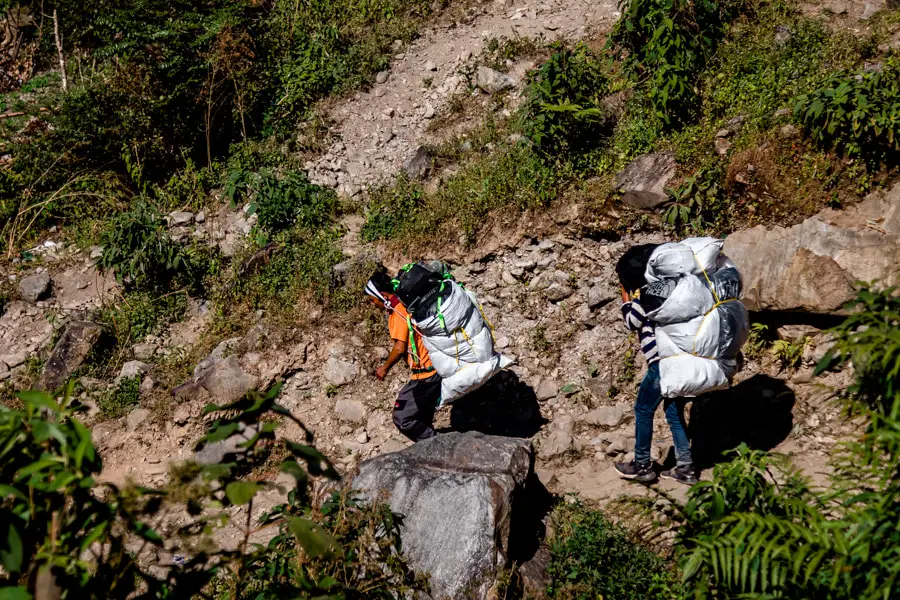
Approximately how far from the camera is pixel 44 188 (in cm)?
928

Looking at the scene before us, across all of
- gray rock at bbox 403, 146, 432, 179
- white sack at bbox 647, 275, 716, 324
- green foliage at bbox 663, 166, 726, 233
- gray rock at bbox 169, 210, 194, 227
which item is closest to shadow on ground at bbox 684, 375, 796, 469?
white sack at bbox 647, 275, 716, 324

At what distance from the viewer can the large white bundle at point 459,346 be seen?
5258 mm

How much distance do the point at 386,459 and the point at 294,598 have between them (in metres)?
2.72

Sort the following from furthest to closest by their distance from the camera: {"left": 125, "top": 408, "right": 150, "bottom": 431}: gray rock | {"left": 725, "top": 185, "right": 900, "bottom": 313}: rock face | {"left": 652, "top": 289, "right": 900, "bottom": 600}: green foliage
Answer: {"left": 125, "top": 408, "right": 150, "bottom": 431}: gray rock → {"left": 725, "top": 185, "right": 900, "bottom": 313}: rock face → {"left": 652, "top": 289, "right": 900, "bottom": 600}: green foliage

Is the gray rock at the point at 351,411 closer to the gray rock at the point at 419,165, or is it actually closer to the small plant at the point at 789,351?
the gray rock at the point at 419,165

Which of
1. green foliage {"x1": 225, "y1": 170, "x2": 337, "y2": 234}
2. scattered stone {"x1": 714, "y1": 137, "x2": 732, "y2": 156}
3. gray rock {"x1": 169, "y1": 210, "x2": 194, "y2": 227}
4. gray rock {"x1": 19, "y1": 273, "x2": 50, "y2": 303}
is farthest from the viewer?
gray rock {"x1": 169, "y1": 210, "x2": 194, "y2": 227}

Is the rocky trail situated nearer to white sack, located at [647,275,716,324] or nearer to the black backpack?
white sack, located at [647,275,716,324]

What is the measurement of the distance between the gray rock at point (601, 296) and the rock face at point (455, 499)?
6.56ft

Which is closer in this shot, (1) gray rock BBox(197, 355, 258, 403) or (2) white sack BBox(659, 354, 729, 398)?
(2) white sack BBox(659, 354, 729, 398)

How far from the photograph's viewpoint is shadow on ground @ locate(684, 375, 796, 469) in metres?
5.33

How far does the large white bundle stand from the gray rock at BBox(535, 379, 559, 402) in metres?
0.98

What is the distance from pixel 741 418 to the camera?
5.52 m

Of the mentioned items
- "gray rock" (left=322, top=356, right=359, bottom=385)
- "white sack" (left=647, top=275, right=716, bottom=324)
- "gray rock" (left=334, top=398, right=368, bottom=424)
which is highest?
"white sack" (left=647, top=275, right=716, bottom=324)

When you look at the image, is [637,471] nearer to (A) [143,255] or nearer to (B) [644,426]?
(B) [644,426]
